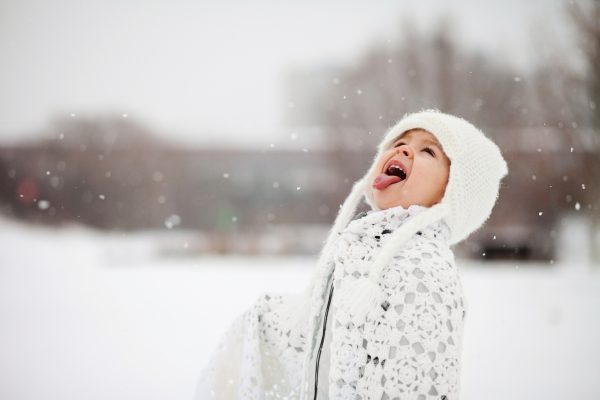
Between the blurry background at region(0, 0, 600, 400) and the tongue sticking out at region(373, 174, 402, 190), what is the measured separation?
1097 mm

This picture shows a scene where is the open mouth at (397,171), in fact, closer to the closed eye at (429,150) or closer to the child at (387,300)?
the child at (387,300)

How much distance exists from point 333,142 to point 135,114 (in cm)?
1361

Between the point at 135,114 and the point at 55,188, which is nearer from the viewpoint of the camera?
the point at 55,188

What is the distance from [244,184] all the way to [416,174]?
2363cm

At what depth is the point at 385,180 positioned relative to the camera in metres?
1.67

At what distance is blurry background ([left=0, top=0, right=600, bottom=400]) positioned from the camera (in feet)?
15.5

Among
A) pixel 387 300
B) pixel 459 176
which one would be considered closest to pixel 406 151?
pixel 459 176

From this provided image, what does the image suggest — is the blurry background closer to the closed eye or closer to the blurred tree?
the blurred tree

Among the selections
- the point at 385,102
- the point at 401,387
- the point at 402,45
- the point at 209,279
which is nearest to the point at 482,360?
the point at 401,387

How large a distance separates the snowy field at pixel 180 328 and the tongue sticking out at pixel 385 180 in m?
2.29

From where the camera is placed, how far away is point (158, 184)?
78.0 ft

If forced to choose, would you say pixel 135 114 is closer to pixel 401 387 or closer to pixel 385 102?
pixel 385 102

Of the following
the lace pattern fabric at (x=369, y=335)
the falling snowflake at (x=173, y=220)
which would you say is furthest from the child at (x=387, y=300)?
the falling snowflake at (x=173, y=220)

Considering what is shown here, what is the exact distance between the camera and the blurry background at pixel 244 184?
4730 millimetres
